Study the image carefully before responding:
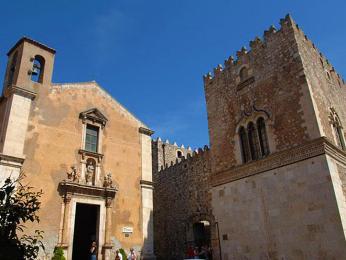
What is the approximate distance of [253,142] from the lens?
1434 centimetres

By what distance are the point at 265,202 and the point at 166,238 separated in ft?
43.1

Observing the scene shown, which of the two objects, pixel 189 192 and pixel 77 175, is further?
pixel 189 192

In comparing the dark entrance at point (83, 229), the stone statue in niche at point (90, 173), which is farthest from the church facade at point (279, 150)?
the dark entrance at point (83, 229)

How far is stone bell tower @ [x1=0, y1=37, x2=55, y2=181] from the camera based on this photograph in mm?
11750

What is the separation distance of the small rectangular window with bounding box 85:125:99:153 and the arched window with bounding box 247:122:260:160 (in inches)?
281

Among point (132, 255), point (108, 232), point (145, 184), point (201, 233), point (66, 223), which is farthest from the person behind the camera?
point (201, 233)

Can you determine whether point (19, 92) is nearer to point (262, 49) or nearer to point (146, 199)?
point (146, 199)

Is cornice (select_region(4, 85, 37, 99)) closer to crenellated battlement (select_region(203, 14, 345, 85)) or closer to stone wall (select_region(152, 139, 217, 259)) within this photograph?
crenellated battlement (select_region(203, 14, 345, 85))

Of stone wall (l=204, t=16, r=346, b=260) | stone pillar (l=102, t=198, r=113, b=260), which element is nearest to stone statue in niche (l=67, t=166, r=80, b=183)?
stone pillar (l=102, t=198, r=113, b=260)

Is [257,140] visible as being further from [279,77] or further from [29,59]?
[29,59]

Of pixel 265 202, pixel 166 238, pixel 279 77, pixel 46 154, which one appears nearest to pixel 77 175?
pixel 46 154

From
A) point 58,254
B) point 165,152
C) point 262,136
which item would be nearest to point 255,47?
point 262,136

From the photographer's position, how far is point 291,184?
12172 millimetres

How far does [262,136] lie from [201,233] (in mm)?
10963
